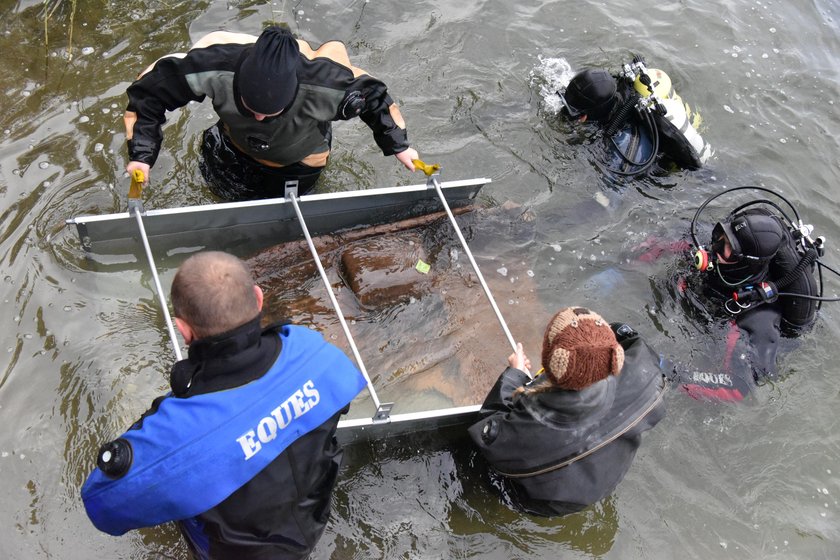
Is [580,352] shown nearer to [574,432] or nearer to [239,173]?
[574,432]

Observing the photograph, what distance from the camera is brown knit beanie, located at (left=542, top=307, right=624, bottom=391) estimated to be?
244cm

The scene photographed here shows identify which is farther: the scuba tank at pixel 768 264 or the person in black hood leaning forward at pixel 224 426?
the scuba tank at pixel 768 264

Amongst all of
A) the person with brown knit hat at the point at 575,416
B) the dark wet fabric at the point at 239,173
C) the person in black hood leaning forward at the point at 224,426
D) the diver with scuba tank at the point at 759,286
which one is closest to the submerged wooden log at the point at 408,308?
the dark wet fabric at the point at 239,173

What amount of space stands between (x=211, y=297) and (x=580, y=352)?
144cm

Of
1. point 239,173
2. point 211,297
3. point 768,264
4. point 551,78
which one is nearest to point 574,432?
point 211,297

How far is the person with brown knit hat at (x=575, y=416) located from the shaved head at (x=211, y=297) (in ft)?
4.21

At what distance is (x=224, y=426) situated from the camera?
199 cm

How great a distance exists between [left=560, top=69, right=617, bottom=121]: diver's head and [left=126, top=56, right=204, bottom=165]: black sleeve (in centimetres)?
319

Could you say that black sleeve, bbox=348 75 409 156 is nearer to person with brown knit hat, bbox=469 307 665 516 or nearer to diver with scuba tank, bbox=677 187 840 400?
person with brown knit hat, bbox=469 307 665 516

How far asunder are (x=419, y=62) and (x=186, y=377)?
479cm

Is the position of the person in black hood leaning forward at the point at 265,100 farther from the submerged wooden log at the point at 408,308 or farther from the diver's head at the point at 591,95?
the diver's head at the point at 591,95

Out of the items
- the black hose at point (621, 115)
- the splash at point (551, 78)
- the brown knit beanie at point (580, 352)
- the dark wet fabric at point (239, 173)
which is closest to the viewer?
the brown knit beanie at point (580, 352)

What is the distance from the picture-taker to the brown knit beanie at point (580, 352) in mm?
2443

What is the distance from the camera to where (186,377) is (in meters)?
2.04
